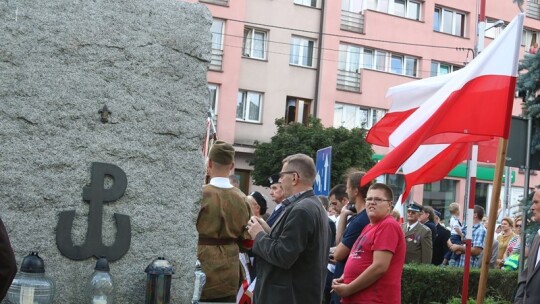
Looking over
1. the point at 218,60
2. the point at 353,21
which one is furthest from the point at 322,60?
the point at 218,60

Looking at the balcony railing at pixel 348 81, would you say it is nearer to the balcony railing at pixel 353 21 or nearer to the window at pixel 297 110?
the window at pixel 297 110

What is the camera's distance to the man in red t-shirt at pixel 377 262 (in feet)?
17.8

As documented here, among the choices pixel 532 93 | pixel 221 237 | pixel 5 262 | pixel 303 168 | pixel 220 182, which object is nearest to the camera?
pixel 5 262

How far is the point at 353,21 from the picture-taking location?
2983 cm

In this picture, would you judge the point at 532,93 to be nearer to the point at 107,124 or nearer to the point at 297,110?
the point at 107,124

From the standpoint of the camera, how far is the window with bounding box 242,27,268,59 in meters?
28.1

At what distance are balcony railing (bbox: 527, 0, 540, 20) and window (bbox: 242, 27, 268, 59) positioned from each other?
13.7 m

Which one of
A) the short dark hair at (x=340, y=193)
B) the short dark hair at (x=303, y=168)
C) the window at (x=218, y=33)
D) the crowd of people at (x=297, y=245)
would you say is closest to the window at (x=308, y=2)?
the window at (x=218, y=33)

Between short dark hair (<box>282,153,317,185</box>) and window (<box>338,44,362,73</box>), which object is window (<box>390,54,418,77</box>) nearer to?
window (<box>338,44,362,73</box>)

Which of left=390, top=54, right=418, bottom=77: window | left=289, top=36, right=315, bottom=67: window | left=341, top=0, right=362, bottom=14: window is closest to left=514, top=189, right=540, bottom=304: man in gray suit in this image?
left=289, top=36, right=315, bottom=67: window

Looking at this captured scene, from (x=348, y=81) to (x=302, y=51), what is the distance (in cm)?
226

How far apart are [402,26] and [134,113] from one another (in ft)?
90.9

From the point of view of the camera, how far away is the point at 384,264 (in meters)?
5.39

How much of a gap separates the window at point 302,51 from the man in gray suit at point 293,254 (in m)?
24.3
